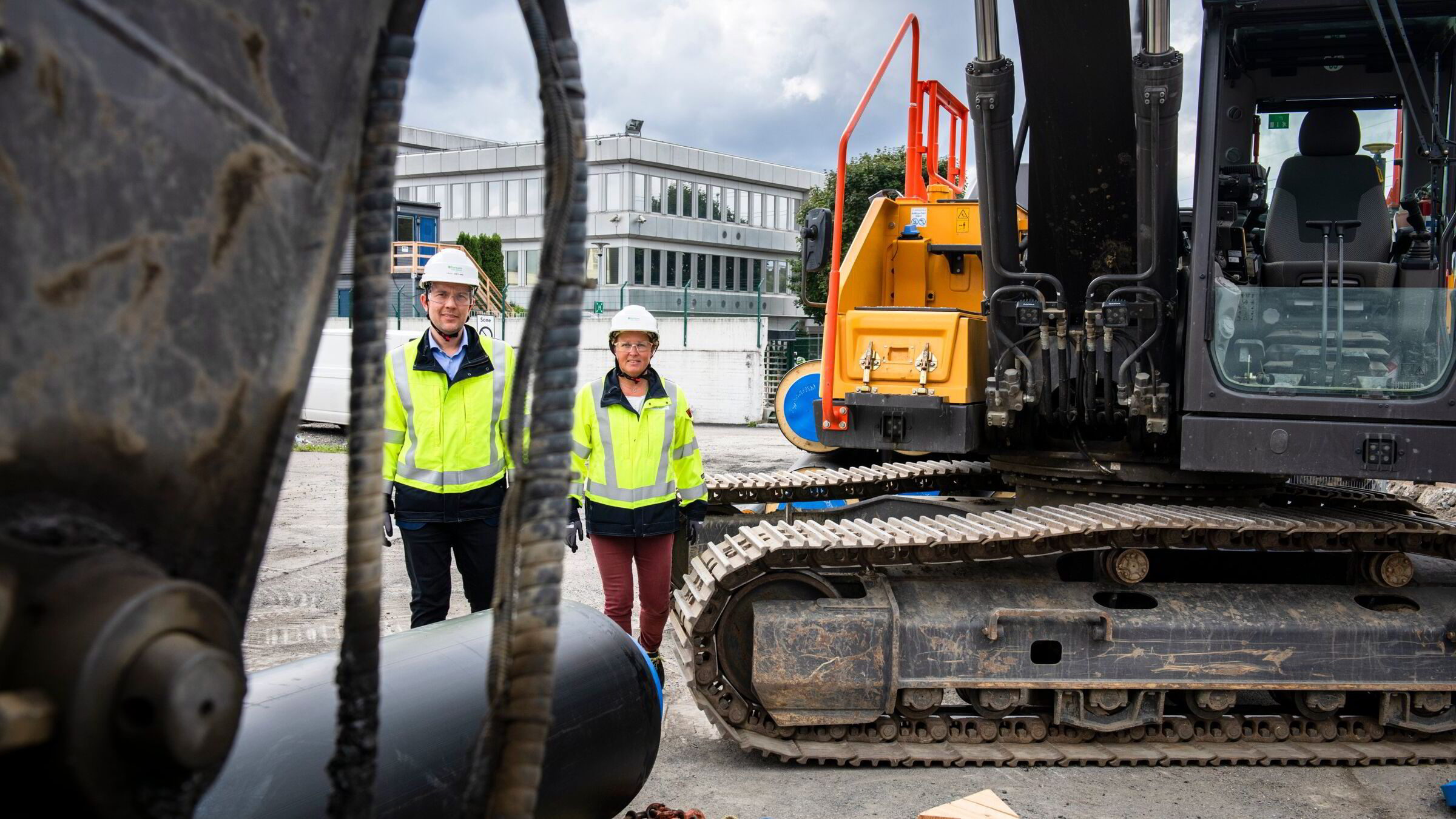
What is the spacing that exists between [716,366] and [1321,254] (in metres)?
16.5

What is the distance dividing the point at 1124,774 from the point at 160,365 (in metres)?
4.44

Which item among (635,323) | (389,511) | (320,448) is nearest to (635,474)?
(635,323)

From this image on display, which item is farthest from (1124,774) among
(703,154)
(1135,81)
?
(703,154)

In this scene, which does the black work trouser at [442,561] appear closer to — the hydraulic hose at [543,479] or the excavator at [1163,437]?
the excavator at [1163,437]

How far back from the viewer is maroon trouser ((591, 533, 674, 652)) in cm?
505

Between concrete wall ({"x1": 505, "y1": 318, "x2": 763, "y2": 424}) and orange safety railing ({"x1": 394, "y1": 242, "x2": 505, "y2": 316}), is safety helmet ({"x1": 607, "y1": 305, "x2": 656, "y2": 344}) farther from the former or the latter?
concrete wall ({"x1": 505, "y1": 318, "x2": 763, "y2": 424})

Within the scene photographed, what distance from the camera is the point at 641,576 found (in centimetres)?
517

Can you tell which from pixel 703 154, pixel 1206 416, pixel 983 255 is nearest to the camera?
pixel 1206 416

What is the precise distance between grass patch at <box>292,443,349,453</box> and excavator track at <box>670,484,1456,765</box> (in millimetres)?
11310

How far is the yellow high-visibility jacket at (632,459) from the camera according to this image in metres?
5.04

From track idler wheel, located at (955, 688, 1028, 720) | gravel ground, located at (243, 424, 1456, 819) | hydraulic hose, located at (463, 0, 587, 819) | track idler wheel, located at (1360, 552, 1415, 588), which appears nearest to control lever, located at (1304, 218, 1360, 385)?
track idler wheel, located at (1360, 552, 1415, 588)

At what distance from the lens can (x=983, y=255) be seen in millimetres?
5234

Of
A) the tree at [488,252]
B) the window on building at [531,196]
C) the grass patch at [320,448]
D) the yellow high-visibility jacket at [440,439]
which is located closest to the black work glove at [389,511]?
the yellow high-visibility jacket at [440,439]

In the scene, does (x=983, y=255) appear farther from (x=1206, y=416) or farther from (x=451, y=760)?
(x=451, y=760)
